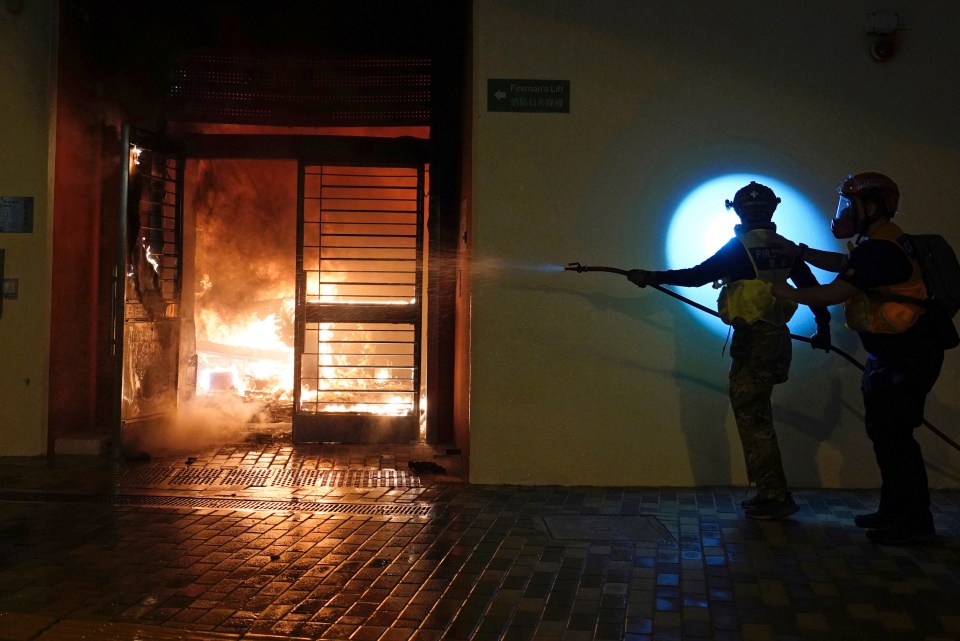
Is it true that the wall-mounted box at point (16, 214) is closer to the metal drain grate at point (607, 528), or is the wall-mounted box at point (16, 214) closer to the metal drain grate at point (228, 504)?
the metal drain grate at point (228, 504)

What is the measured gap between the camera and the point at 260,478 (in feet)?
26.6

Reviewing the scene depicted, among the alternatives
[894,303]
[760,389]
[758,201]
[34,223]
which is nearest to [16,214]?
[34,223]

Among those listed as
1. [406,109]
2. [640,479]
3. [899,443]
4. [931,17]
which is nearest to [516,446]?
[640,479]

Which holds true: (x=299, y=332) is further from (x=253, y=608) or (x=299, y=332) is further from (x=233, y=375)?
(x=253, y=608)

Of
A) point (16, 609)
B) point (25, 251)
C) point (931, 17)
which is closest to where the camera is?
point (16, 609)

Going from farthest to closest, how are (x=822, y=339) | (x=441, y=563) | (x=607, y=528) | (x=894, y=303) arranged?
(x=822, y=339), (x=607, y=528), (x=894, y=303), (x=441, y=563)

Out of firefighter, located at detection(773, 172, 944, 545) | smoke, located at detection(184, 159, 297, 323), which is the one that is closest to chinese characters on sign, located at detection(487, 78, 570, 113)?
firefighter, located at detection(773, 172, 944, 545)

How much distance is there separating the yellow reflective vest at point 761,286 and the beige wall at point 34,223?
18.9 feet

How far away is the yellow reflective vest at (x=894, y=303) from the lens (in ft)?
19.6

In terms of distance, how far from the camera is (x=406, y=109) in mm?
9797

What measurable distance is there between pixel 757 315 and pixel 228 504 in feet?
12.4

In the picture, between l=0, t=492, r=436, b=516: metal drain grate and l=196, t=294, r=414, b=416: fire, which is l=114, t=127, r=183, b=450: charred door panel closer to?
l=0, t=492, r=436, b=516: metal drain grate

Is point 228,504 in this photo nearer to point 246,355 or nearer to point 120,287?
point 120,287

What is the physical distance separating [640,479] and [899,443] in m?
2.07
